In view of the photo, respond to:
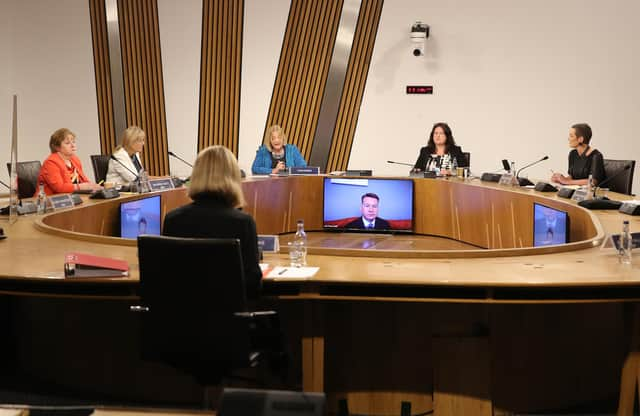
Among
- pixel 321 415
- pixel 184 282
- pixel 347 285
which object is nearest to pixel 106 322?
pixel 184 282

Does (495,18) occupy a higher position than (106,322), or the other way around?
(495,18)

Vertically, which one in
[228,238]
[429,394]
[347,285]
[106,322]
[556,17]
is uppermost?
[556,17]

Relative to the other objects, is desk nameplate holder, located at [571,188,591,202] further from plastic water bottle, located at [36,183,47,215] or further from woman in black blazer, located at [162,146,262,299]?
plastic water bottle, located at [36,183,47,215]

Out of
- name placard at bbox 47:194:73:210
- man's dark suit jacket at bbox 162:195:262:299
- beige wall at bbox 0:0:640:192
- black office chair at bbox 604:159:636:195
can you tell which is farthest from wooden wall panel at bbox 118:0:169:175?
man's dark suit jacket at bbox 162:195:262:299

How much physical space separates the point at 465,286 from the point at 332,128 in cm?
663

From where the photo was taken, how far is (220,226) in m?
3.00

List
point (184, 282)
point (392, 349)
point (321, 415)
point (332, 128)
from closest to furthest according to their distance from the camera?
point (321, 415), point (184, 282), point (392, 349), point (332, 128)

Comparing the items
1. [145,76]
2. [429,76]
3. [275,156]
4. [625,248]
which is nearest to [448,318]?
[625,248]

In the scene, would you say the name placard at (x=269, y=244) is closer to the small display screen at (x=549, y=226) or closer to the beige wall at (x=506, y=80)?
the small display screen at (x=549, y=226)

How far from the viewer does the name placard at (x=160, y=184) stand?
243 inches

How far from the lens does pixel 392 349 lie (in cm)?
332

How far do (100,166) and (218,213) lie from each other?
4.40 meters

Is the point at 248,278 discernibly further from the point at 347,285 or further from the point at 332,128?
the point at 332,128

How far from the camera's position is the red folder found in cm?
308
